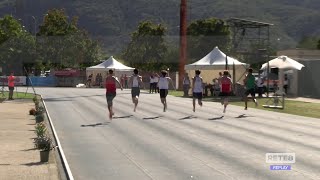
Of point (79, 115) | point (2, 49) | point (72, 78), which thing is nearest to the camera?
point (79, 115)

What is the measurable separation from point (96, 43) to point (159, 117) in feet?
295

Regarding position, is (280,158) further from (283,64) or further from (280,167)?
(283,64)

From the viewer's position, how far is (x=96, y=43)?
372ft

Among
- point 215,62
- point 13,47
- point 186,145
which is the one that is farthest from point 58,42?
point 186,145

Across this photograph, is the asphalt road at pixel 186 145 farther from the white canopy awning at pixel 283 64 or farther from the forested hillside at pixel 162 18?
the forested hillside at pixel 162 18

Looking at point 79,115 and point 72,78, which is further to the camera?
point 72,78

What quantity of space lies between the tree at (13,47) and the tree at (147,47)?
16.2m

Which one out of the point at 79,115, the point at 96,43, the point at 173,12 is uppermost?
the point at 173,12

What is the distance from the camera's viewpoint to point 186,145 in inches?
595

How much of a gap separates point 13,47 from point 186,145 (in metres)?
80.0

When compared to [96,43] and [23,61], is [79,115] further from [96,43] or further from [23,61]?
[96,43]

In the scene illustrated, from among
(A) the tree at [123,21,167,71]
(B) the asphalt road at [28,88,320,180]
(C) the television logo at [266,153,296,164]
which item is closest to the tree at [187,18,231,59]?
(A) the tree at [123,21,167,71]

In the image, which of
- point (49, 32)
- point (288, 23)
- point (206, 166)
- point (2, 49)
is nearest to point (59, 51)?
point (49, 32)

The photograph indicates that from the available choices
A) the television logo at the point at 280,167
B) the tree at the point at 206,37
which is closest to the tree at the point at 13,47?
the tree at the point at 206,37
